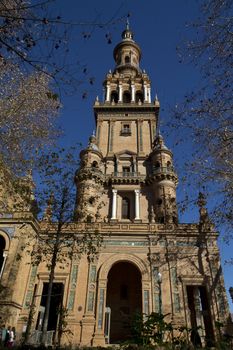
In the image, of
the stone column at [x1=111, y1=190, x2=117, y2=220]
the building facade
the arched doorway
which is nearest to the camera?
the building facade

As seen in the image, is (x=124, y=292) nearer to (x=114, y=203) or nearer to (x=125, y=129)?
(x=114, y=203)

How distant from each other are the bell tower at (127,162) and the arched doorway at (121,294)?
4.49 m

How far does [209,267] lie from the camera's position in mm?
20031

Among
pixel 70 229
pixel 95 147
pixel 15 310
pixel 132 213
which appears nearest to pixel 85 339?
pixel 15 310

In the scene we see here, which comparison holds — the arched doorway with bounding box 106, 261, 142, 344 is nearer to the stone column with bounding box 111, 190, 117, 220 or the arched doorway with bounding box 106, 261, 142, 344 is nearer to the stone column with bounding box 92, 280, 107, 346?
the stone column with bounding box 92, 280, 107, 346

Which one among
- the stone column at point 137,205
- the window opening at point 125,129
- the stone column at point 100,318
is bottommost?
the stone column at point 100,318

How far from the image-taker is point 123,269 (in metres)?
23.1

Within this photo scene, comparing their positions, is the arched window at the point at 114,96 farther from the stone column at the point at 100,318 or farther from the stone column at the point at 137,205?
the stone column at the point at 100,318

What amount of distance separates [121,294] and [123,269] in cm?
186

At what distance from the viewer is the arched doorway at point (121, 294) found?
20888 millimetres

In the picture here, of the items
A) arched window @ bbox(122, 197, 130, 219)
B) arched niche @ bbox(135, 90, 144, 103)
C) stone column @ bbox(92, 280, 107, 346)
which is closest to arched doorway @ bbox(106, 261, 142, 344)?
stone column @ bbox(92, 280, 107, 346)

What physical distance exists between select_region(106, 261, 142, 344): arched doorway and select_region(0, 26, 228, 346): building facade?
69mm

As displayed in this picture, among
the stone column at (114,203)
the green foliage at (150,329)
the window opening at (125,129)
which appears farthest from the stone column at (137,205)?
the green foliage at (150,329)

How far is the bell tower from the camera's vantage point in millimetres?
26578
